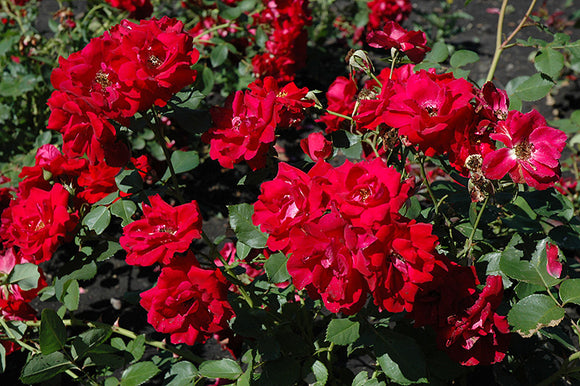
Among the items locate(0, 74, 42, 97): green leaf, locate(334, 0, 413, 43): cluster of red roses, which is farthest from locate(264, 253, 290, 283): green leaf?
locate(334, 0, 413, 43): cluster of red roses

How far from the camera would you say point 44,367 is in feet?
3.35

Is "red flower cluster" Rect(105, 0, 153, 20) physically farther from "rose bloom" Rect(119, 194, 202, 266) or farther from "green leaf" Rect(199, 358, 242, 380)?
"green leaf" Rect(199, 358, 242, 380)

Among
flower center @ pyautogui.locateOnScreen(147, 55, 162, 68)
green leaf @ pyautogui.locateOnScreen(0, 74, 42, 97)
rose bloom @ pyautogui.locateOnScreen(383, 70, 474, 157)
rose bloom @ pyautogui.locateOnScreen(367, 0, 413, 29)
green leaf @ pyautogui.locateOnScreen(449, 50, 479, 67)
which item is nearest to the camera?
rose bloom @ pyautogui.locateOnScreen(383, 70, 474, 157)

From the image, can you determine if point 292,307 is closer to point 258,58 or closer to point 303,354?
point 303,354

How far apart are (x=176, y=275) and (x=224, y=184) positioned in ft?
5.50

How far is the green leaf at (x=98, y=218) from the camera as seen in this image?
1.09m

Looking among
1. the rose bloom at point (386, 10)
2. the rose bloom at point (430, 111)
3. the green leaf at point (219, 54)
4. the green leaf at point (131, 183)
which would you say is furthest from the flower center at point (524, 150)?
the rose bloom at point (386, 10)

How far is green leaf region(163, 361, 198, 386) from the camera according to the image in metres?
1.16

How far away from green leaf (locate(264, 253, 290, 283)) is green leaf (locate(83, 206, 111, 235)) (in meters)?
0.41

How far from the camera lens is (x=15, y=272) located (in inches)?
44.9

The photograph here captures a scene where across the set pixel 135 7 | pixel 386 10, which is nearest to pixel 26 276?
pixel 135 7

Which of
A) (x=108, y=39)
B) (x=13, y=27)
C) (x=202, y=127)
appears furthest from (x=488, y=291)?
(x=13, y=27)

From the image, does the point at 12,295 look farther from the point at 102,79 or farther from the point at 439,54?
the point at 439,54

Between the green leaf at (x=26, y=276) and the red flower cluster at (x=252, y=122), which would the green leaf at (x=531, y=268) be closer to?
the red flower cluster at (x=252, y=122)
